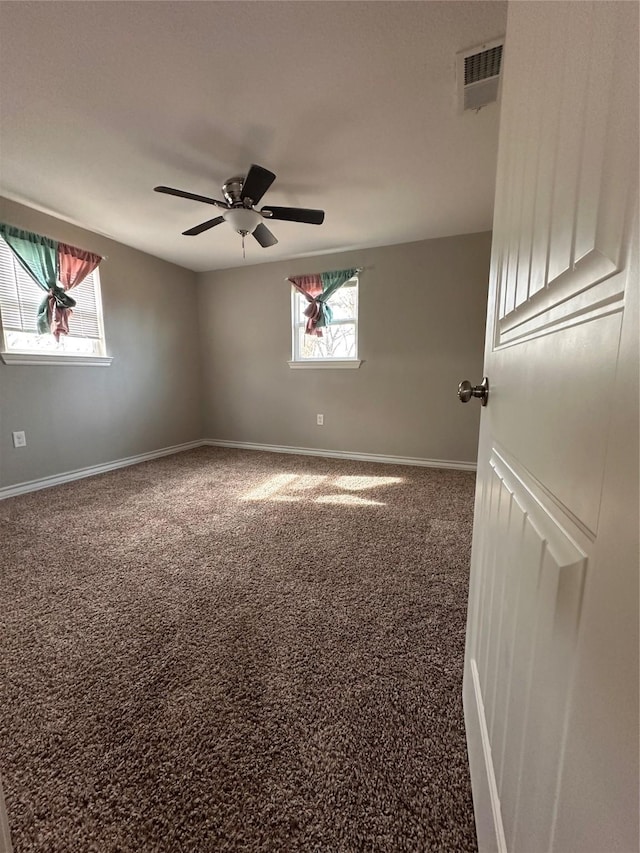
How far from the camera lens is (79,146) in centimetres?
195

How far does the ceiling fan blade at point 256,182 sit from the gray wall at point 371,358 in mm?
1667

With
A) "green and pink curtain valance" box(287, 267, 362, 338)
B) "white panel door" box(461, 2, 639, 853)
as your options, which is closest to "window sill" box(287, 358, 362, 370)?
"green and pink curtain valance" box(287, 267, 362, 338)

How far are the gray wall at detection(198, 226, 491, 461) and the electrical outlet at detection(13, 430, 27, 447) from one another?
6.50 feet

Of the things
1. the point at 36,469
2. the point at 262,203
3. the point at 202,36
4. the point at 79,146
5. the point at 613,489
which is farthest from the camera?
the point at 36,469

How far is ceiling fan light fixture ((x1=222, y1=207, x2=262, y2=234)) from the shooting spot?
219 centimetres

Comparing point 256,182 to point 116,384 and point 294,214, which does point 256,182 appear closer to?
point 294,214

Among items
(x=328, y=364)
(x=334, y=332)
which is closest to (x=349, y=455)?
(x=328, y=364)

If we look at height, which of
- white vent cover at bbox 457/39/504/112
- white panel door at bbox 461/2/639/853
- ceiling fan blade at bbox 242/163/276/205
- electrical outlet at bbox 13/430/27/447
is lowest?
electrical outlet at bbox 13/430/27/447

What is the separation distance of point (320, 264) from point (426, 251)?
3.54 feet

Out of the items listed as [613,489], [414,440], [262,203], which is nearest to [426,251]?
[262,203]

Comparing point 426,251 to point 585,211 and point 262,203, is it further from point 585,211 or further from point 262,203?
point 585,211

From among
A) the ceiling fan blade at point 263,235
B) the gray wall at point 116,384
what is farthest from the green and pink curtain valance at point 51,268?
Result: the ceiling fan blade at point 263,235

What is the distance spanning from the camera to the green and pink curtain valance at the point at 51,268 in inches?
102

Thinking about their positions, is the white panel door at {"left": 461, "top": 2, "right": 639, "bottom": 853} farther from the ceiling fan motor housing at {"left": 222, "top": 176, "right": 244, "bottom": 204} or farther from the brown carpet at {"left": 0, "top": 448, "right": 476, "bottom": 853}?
the ceiling fan motor housing at {"left": 222, "top": 176, "right": 244, "bottom": 204}
